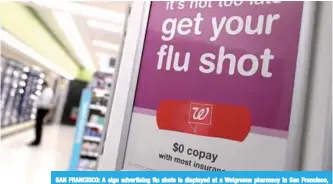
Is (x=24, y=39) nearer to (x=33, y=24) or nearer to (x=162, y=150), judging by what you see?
(x=33, y=24)

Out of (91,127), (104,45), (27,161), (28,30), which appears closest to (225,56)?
(91,127)

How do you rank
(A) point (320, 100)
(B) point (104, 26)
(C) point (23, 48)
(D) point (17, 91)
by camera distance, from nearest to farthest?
(A) point (320, 100) → (C) point (23, 48) → (B) point (104, 26) → (D) point (17, 91)

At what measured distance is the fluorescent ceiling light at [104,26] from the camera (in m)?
6.83

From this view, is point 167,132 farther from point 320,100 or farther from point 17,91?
point 17,91

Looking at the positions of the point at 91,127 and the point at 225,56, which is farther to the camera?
the point at 91,127

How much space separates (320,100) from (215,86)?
0.30m

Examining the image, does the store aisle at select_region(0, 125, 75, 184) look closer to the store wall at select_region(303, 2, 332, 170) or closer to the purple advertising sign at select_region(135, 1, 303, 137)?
the purple advertising sign at select_region(135, 1, 303, 137)

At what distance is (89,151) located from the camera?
4.98 meters

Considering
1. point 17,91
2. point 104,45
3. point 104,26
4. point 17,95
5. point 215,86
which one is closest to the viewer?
point 215,86

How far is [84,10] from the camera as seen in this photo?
219 inches

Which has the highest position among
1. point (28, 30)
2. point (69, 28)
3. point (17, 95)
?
point (69, 28)

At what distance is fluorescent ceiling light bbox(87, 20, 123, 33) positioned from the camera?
6.83 m

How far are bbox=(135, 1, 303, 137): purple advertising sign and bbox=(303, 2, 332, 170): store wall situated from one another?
58 mm

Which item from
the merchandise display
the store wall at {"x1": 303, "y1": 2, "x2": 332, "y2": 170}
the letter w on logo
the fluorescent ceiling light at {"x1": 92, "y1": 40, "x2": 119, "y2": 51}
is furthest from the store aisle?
the store wall at {"x1": 303, "y1": 2, "x2": 332, "y2": 170}
